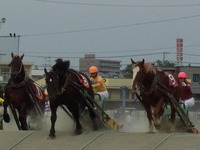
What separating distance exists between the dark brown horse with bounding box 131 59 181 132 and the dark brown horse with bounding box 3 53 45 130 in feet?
10.5

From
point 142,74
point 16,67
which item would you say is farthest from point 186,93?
point 16,67

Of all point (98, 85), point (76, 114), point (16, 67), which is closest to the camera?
point (76, 114)

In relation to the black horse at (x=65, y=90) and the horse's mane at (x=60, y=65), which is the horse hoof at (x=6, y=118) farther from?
the horse's mane at (x=60, y=65)

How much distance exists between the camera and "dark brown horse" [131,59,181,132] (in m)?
12.0

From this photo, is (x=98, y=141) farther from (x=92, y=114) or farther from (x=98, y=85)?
(x=98, y=85)

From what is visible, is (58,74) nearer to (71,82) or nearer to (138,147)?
(71,82)

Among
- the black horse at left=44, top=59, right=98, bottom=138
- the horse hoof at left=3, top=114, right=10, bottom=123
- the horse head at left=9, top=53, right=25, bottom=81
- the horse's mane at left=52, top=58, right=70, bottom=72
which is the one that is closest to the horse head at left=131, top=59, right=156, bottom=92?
the black horse at left=44, top=59, right=98, bottom=138

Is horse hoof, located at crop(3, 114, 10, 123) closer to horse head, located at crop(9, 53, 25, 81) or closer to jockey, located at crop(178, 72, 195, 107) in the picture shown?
horse head, located at crop(9, 53, 25, 81)

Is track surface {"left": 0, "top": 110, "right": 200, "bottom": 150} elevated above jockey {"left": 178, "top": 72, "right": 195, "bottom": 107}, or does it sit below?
below

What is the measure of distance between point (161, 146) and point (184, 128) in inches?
136

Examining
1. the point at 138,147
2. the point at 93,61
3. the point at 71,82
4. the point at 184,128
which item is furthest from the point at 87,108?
the point at 93,61

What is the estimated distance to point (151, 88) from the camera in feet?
40.0

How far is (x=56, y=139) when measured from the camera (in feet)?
38.1

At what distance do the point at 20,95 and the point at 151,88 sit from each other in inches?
142
